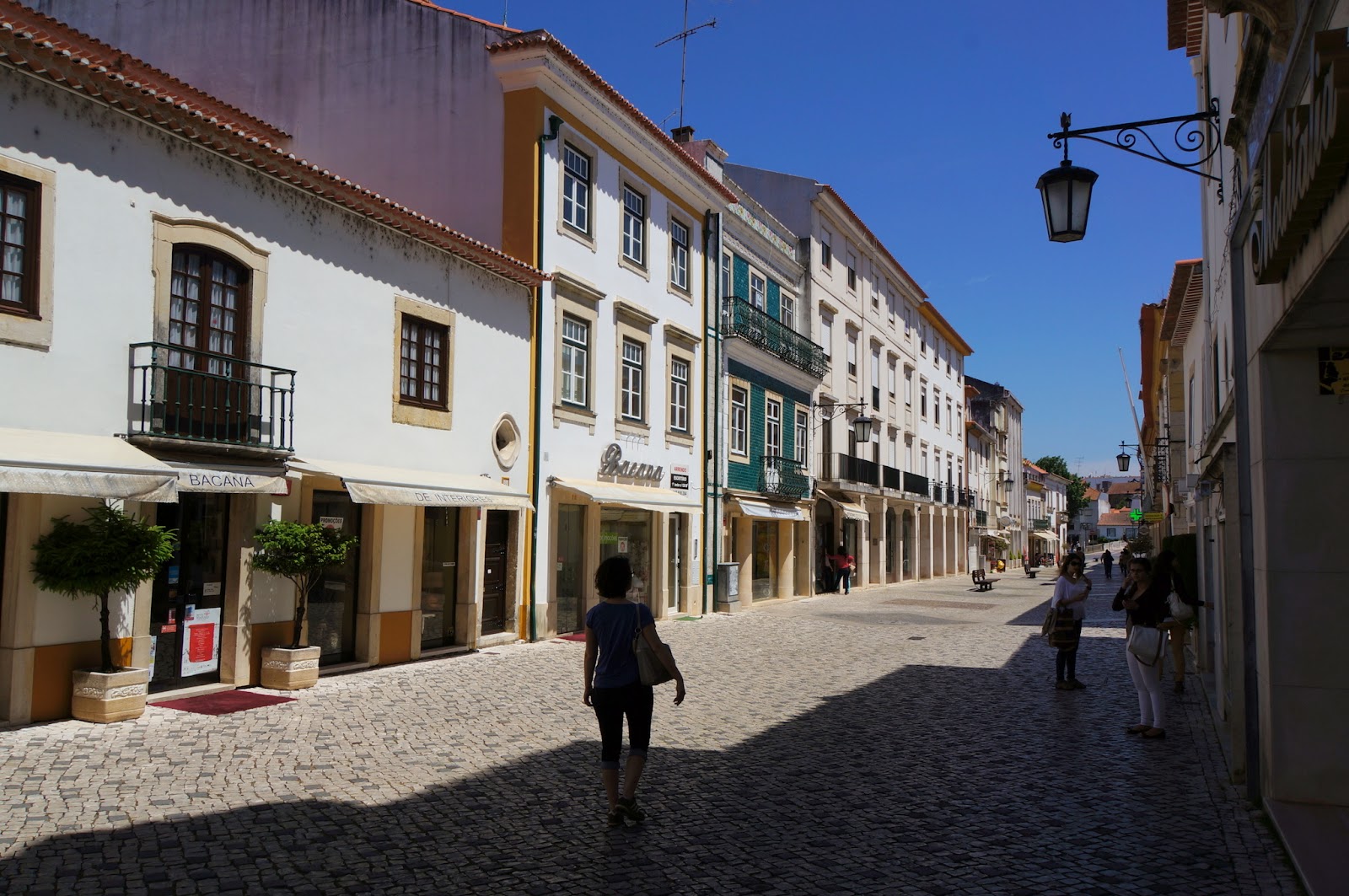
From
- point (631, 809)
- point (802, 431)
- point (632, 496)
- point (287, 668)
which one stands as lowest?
point (631, 809)

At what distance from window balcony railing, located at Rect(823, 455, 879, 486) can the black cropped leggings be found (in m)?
25.9

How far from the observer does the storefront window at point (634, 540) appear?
748 inches

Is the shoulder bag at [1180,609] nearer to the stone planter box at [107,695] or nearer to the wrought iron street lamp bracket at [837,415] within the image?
the stone planter box at [107,695]

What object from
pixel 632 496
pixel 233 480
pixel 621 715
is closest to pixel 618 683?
pixel 621 715

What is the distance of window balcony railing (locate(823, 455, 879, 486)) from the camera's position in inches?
1244

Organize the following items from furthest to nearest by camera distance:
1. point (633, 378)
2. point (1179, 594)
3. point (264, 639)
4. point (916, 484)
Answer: point (916, 484) → point (633, 378) → point (264, 639) → point (1179, 594)

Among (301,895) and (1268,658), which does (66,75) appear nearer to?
(301,895)

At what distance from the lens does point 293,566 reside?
10688mm

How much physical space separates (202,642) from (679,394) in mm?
12547

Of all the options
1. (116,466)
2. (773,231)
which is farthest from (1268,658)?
(773,231)

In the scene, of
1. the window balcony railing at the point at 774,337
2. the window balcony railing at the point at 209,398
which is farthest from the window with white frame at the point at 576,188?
the window balcony railing at the point at 209,398

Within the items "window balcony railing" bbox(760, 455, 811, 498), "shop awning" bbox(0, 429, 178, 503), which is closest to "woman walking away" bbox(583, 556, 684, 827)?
"shop awning" bbox(0, 429, 178, 503)

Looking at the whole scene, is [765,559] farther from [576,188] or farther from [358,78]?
[358,78]

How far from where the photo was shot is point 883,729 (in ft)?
29.9
